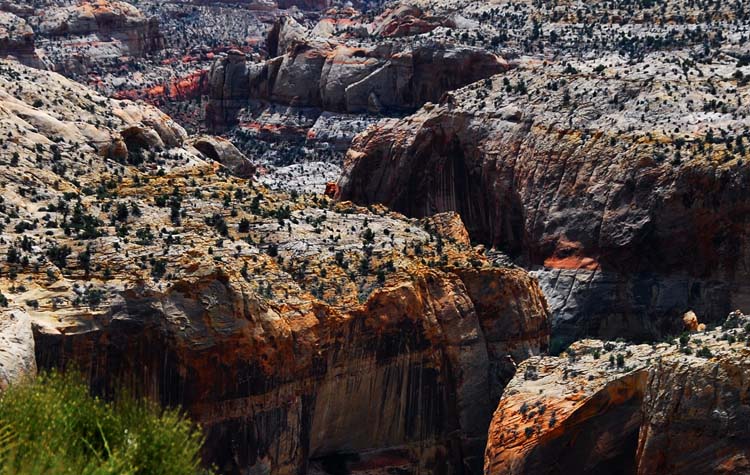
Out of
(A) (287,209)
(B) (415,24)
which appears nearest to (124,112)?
(A) (287,209)

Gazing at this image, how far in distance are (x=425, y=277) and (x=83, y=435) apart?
2891cm

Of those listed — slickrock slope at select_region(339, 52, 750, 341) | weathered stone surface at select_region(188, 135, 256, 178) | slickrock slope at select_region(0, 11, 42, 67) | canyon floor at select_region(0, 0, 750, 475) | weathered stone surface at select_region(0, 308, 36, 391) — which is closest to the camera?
weathered stone surface at select_region(0, 308, 36, 391)

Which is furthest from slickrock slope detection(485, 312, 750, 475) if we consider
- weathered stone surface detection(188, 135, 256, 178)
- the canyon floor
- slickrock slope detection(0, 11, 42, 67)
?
slickrock slope detection(0, 11, 42, 67)

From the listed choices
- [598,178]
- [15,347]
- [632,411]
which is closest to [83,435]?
[15,347]

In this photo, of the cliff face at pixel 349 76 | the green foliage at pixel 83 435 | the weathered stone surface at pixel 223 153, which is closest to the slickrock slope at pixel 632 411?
the green foliage at pixel 83 435

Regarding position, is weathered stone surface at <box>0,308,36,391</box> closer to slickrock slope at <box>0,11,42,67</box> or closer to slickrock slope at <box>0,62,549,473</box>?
slickrock slope at <box>0,62,549,473</box>

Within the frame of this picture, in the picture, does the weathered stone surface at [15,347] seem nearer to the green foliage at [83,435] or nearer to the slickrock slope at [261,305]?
the slickrock slope at [261,305]

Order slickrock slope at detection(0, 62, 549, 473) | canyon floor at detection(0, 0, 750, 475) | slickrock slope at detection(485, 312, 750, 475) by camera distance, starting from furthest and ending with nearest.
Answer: slickrock slope at detection(0, 62, 549, 473), canyon floor at detection(0, 0, 750, 475), slickrock slope at detection(485, 312, 750, 475)

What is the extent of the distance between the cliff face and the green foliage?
98003mm

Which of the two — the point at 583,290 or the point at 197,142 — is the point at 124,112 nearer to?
the point at 197,142

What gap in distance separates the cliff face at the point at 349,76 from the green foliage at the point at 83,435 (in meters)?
98.0

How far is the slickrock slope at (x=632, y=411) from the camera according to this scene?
64125mm

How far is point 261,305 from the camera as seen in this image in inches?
2815

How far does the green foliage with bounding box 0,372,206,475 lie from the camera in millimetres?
45906
